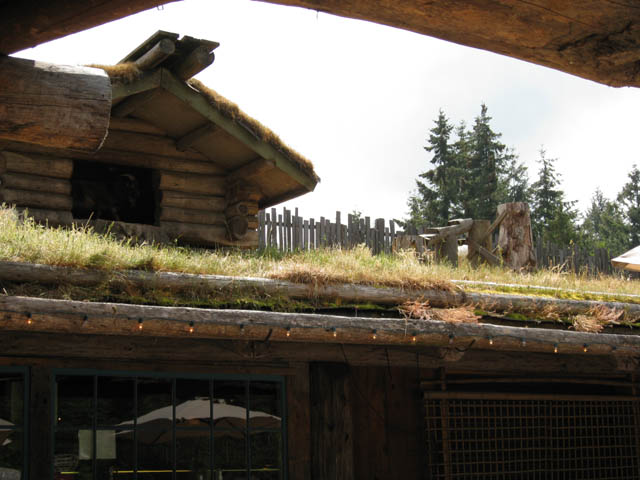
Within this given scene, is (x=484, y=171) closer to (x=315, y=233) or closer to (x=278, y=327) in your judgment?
(x=315, y=233)

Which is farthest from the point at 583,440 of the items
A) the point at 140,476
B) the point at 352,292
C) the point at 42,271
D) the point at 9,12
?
the point at 9,12

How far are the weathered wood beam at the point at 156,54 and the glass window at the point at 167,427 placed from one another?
361cm

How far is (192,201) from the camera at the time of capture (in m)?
9.80

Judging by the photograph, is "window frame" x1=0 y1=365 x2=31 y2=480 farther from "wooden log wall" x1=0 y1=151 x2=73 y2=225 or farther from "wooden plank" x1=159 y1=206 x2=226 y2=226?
"wooden plank" x1=159 y1=206 x2=226 y2=226

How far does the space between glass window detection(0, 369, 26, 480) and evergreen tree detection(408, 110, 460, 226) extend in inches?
1070

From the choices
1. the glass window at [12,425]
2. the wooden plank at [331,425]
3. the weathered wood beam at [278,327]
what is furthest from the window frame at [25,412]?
the wooden plank at [331,425]

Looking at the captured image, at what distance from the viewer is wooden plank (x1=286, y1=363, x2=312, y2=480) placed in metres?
7.46

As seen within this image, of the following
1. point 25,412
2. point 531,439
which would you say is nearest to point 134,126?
point 25,412

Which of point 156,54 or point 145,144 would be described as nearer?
point 156,54

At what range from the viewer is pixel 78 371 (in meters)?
6.77

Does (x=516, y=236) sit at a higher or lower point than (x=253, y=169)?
lower

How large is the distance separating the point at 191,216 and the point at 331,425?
367cm

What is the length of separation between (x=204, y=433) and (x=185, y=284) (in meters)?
1.58

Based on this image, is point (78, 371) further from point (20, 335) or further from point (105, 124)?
point (105, 124)
